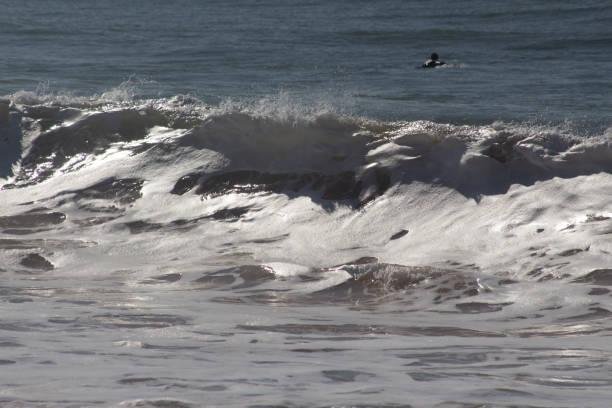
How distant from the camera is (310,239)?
8.80m

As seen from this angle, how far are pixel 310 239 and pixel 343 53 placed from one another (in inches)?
442

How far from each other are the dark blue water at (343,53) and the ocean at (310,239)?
12 cm

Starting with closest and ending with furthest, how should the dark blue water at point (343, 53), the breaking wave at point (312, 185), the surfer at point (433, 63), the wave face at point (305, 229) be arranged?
the wave face at point (305, 229) → the breaking wave at point (312, 185) → the dark blue water at point (343, 53) → the surfer at point (433, 63)

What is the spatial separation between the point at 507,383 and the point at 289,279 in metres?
3.36

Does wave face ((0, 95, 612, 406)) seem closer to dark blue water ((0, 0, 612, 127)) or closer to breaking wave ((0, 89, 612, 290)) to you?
breaking wave ((0, 89, 612, 290))

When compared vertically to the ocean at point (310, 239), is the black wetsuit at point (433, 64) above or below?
below

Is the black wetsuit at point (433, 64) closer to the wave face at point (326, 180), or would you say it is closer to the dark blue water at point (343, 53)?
the dark blue water at point (343, 53)

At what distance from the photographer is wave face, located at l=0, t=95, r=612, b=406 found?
6.01 metres

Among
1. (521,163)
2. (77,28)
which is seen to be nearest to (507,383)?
(521,163)

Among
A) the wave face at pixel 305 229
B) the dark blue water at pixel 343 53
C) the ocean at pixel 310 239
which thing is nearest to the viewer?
the ocean at pixel 310 239

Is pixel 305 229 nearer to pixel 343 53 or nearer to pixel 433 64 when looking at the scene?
pixel 433 64

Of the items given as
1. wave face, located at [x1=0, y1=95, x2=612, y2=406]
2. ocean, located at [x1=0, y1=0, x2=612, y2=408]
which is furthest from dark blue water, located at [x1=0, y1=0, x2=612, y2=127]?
wave face, located at [x1=0, y1=95, x2=612, y2=406]

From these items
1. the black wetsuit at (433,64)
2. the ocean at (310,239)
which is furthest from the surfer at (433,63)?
the ocean at (310,239)

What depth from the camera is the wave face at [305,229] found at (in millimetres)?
6012
